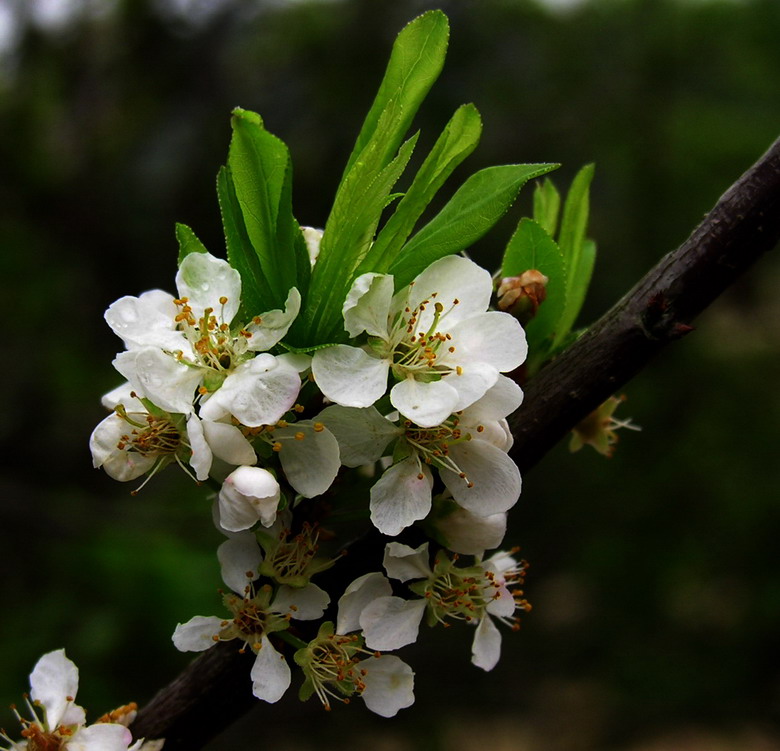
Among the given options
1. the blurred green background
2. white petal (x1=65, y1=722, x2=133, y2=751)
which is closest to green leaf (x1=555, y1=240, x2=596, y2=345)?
white petal (x1=65, y1=722, x2=133, y2=751)

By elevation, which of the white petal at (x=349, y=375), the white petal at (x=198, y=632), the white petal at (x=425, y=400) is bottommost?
the white petal at (x=198, y=632)

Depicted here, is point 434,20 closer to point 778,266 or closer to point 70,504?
point 70,504

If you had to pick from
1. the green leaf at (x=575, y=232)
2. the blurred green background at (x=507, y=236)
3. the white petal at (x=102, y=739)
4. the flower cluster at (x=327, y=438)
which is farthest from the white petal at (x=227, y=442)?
the blurred green background at (x=507, y=236)

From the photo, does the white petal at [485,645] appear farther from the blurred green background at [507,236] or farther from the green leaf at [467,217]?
the blurred green background at [507,236]

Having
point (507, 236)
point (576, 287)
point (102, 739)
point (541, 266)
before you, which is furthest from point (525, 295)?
point (507, 236)

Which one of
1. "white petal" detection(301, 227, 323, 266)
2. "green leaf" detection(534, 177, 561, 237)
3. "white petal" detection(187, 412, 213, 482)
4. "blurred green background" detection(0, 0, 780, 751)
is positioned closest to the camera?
"white petal" detection(187, 412, 213, 482)

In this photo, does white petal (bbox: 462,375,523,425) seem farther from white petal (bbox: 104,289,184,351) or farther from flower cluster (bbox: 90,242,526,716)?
white petal (bbox: 104,289,184,351)

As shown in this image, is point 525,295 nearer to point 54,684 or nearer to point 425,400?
point 425,400
